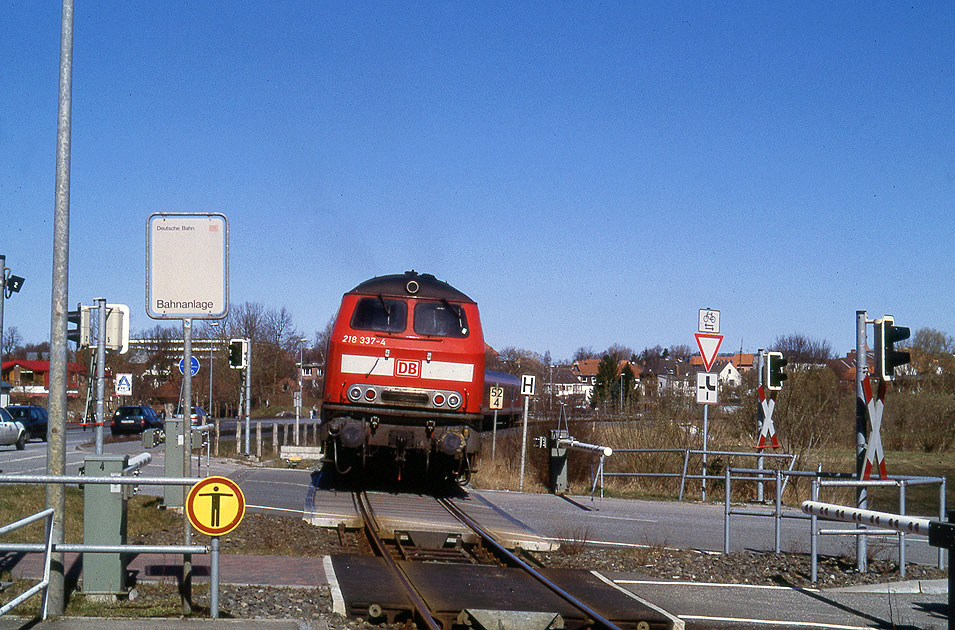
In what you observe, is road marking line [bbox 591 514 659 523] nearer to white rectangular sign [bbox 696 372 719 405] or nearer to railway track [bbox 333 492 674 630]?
white rectangular sign [bbox 696 372 719 405]

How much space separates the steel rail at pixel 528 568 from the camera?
780 cm

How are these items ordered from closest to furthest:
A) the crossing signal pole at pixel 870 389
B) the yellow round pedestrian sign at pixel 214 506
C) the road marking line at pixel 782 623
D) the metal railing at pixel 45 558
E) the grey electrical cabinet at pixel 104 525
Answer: the metal railing at pixel 45 558 → the yellow round pedestrian sign at pixel 214 506 → the grey electrical cabinet at pixel 104 525 → the road marking line at pixel 782 623 → the crossing signal pole at pixel 870 389

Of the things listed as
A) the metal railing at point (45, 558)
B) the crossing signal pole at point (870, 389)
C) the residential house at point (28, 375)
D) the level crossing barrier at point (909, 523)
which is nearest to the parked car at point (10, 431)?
the metal railing at point (45, 558)

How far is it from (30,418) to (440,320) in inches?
1094

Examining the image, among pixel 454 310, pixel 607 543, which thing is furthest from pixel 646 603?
pixel 454 310

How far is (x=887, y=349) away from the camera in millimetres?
11227

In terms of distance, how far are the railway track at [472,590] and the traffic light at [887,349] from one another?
4.21 m

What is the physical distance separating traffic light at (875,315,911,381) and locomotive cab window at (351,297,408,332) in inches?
303

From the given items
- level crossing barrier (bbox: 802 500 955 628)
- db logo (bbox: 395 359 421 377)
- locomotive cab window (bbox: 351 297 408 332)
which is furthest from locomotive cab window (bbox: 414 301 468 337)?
level crossing barrier (bbox: 802 500 955 628)

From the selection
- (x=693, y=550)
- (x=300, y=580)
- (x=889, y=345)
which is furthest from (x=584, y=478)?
(x=300, y=580)

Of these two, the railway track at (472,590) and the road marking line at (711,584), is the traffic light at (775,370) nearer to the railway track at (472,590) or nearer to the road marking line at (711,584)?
the railway track at (472,590)

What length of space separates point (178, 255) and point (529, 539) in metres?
6.45

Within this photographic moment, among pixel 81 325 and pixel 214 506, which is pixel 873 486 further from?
pixel 81 325

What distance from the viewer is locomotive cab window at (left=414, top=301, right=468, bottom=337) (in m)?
16.3
